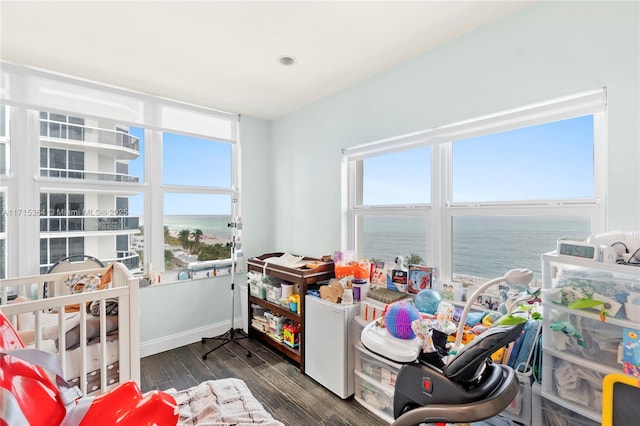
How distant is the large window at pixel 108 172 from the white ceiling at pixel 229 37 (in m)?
Result: 0.27

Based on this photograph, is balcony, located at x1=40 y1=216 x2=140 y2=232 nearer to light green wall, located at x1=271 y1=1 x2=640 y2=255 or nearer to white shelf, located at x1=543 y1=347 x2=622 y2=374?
light green wall, located at x1=271 y1=1 x2=640 y2=255

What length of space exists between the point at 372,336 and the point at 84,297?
1456 millimetres

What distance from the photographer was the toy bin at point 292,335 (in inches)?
101

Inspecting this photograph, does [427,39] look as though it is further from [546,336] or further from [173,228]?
[173,228]

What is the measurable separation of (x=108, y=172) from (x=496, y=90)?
10.4ft

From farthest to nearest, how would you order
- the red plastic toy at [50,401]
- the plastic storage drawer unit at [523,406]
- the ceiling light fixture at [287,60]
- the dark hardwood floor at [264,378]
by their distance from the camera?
1. the ceiling light fixture at [287,60]
2. the dark hardwood floor at [264,378]
3. the plastic storage drawer unit at [523,406]
4. the red plastic toy at [50,401]

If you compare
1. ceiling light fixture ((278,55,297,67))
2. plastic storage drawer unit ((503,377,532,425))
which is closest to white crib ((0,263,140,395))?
ceiling light fixture ((278,55,297,67))

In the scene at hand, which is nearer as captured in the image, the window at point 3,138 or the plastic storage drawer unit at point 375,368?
the plastic storage drawer unit at point 375,368

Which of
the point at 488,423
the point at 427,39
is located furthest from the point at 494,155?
the point at 488,423

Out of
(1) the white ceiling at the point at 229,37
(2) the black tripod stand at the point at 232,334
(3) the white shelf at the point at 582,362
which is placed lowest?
(2) the black tripod stand at the point at 232,334

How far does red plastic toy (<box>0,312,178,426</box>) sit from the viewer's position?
0.79 m

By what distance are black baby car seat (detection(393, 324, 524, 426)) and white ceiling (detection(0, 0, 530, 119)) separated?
1752mm

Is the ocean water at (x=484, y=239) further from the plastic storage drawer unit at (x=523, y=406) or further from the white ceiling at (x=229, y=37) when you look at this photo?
the white ceiling at (x=229, y=37)

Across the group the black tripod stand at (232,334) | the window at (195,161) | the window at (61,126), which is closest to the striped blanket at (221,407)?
the black tripod stand at (232,334)
